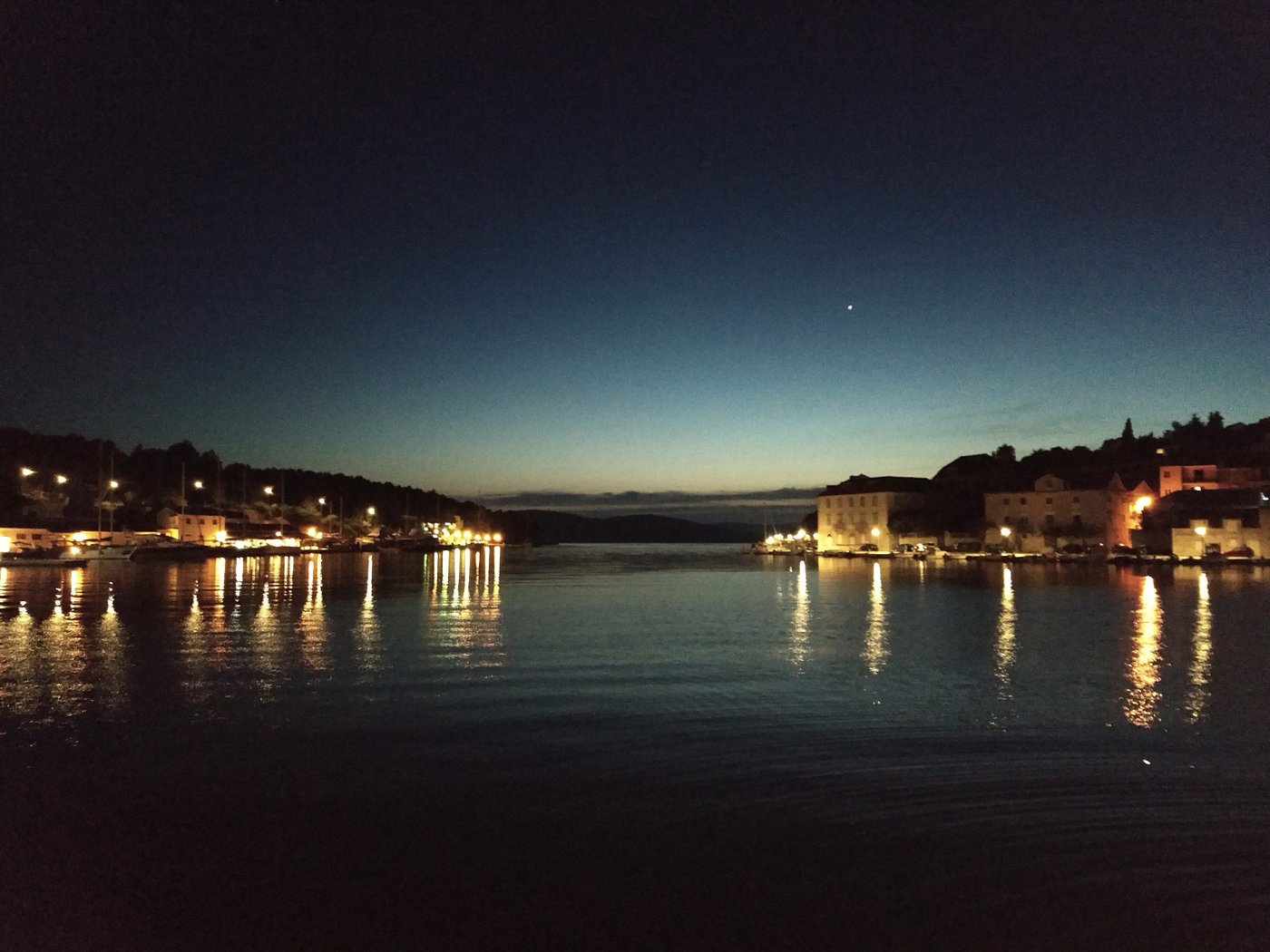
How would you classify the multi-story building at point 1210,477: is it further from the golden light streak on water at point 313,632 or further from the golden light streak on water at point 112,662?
the golden light streak on water at point 112,662

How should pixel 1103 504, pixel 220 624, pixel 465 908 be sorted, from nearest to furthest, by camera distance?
1. pixel 465 908
2. pixel 220 624
3. pixel 1103 504

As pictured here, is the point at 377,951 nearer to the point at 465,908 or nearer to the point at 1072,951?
the point at 465,908

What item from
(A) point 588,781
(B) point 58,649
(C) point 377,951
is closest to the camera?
(C) point 377,951

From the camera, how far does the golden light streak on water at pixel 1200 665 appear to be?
11.9m

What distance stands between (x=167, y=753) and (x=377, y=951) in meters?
5.29

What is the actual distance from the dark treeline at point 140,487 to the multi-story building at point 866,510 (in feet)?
200

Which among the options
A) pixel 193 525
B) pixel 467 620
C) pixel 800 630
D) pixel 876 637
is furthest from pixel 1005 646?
pixel 193 525

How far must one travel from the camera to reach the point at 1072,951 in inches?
202

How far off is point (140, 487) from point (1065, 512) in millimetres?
85048

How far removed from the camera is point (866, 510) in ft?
298

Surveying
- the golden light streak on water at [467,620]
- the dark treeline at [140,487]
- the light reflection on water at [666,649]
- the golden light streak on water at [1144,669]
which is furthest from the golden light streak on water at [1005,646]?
the dark treeline at [140,487]

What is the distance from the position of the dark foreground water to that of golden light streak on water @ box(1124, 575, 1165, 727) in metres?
0.14

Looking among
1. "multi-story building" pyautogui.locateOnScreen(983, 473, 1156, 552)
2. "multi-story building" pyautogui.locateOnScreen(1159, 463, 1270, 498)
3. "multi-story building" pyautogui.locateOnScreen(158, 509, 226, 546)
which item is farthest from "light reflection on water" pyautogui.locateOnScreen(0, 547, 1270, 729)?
"multi-story building" pyautogui.locateOnScreen(158, 509, 226, 546)

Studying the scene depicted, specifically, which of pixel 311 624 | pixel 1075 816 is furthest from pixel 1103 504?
pixel 1075 816
